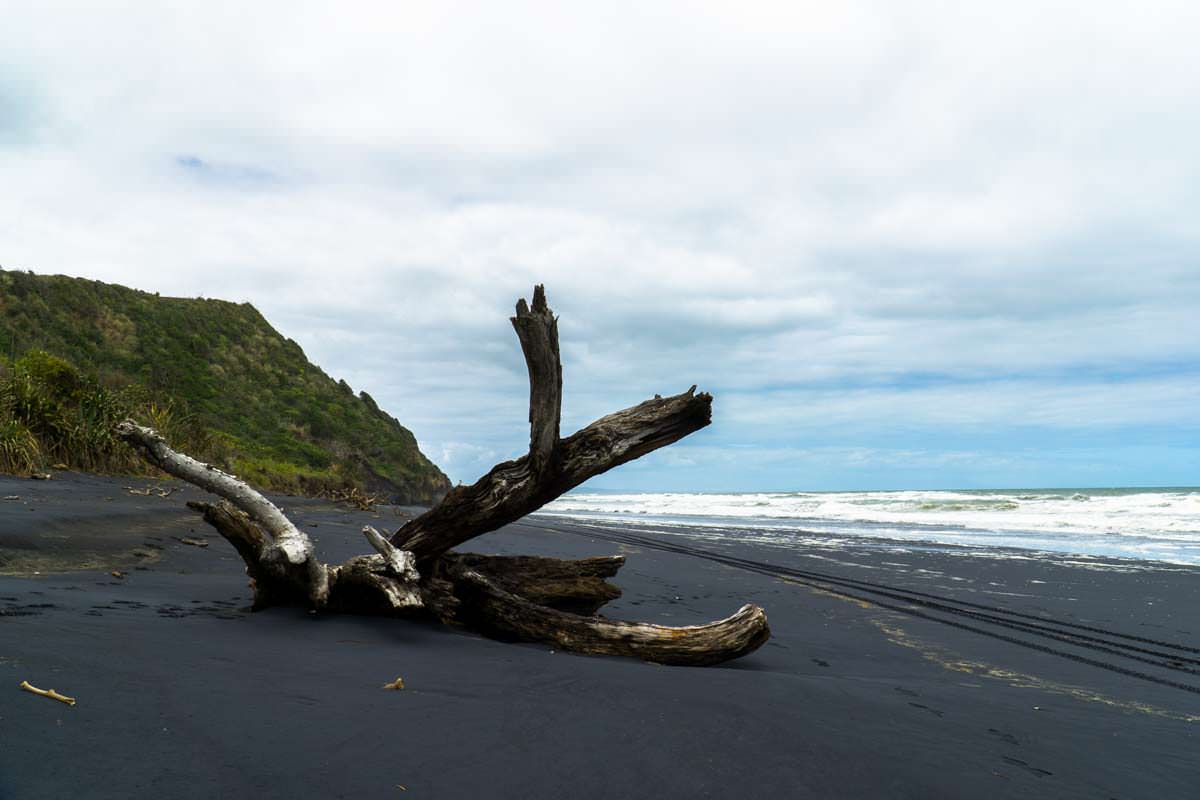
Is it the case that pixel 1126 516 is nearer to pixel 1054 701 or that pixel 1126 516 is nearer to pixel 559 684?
pixel 1054 701

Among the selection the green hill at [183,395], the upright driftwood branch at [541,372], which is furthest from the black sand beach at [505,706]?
the green hill at [183,395]

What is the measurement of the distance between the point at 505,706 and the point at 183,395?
2750 centimetres

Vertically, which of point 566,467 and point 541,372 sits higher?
point 541,372

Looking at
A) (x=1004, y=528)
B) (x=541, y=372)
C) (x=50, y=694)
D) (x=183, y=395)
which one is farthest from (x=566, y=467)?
(x=183, y=395)

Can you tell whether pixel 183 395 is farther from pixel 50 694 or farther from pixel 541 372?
pixel 50 694

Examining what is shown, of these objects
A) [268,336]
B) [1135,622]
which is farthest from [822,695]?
[268,336]

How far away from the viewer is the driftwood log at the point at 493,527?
4840 millimetres

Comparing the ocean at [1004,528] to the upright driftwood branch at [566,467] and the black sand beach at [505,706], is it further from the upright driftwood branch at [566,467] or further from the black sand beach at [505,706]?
the upright driftwood branch at [566,467]

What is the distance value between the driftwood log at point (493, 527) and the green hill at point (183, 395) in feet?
27.0

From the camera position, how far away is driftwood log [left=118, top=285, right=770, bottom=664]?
15.9 ft

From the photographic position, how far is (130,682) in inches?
116

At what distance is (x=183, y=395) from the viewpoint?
26.5m

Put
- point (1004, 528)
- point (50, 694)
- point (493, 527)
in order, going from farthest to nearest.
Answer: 1. point (1004, 528)
2. point (493, 527)
3. point (50, 694)

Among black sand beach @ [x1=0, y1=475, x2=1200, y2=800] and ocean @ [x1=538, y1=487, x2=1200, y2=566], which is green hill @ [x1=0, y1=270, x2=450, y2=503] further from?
ocean @ [x1=538, y1=487, x2=1200, y2=566]
